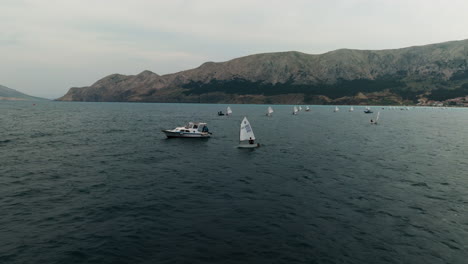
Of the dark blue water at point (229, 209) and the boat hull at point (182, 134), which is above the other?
the boat hull at point (182, 134)

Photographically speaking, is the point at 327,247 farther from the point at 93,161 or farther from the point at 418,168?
the point at 93,161

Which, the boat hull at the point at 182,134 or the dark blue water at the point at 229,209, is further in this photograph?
the boat hull at the point at 182,134

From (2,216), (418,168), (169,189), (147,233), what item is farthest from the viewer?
(418,168)

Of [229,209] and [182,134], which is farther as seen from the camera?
[182,134]

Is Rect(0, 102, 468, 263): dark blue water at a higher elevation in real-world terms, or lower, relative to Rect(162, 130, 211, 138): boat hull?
lower

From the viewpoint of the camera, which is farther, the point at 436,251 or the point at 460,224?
the point at 460,224

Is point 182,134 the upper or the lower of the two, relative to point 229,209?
upper

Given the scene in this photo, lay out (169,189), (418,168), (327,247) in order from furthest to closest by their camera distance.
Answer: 1. (418,168)
2. (169,189)
3. (327,247)

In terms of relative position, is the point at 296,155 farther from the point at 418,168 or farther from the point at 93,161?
the point at 93,161

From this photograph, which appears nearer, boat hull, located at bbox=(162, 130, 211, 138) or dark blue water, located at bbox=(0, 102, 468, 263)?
dark blue water, located at bbox=(0, 102, 468, 263)

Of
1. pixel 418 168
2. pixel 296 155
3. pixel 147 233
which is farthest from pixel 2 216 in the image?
pixel 418 168
